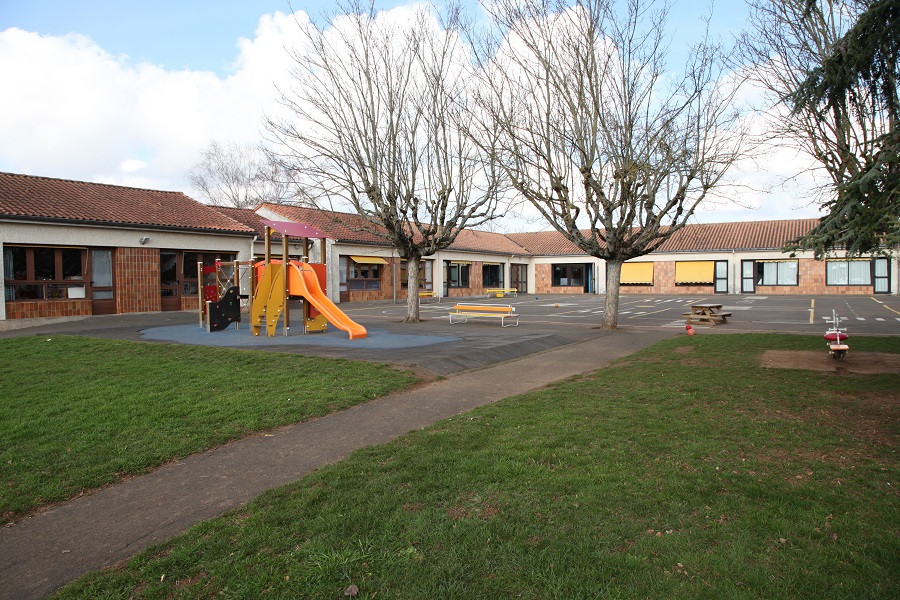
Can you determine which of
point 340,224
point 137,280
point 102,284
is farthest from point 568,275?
point 102,284

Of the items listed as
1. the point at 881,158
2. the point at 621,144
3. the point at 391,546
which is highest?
the point at 621,144

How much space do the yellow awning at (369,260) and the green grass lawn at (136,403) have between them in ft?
71.5

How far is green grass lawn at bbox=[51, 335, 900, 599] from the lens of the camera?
9.92ft

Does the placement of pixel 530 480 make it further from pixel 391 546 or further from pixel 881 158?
pixel 881 158

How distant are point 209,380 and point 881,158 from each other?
902cm

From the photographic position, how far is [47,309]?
19953 mm

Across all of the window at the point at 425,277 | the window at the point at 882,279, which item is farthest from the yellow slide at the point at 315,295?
the window at the point at 882,279

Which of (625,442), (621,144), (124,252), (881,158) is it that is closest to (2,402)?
(625,442)

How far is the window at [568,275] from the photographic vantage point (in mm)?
50394

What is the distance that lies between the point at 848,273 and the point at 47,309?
1792 inches

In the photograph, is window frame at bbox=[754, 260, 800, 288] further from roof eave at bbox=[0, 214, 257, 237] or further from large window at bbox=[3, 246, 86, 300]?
large window at bbox=[3, 246, 86, 300]

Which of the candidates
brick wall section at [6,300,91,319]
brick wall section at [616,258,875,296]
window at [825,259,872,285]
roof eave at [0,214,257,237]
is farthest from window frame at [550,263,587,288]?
brick wall section at [6,300,91,319]

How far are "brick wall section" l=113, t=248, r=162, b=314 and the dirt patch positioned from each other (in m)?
21.6

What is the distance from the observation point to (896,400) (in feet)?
22.6
